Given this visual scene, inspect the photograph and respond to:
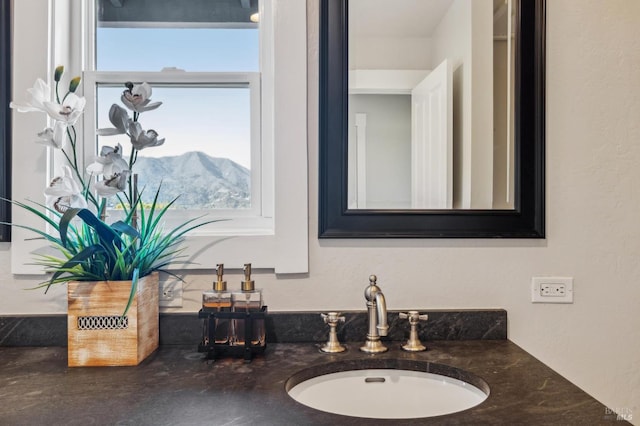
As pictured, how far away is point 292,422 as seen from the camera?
88 centimetres

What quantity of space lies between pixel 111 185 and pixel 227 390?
57 centimetres

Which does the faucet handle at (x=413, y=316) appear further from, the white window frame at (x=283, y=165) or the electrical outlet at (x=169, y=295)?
the electrical outlet at (x=169, y=295)

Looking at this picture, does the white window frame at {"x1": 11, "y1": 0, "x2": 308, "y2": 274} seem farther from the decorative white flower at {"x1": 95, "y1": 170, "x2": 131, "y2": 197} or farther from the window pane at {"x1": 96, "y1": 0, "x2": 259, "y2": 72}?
the decorative white flower at {"x1": 95, "y1": 170, "x2": 131, "y2": 197}

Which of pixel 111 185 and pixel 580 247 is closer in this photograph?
pixel 111 185

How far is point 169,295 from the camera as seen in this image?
143 centimetres

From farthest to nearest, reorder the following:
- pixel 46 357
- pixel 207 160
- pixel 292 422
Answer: pixel 207 160
pixel 46 357
pixel 292 422

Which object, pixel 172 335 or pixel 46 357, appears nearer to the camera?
pixel 46 357

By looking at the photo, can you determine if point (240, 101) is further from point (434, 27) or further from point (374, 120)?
point (434, 27)

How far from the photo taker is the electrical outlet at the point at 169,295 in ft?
4.70

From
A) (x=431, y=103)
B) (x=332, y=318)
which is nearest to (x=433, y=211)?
(x=431, y=103)

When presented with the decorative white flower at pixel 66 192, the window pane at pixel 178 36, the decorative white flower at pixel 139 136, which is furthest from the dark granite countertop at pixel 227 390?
the window pane at pixel 178 36

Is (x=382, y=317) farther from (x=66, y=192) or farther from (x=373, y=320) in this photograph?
(x=66, y=192)

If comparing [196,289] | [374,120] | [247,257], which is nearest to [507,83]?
[374,120]

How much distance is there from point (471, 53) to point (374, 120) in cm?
34
